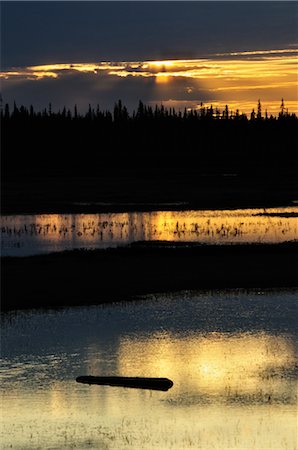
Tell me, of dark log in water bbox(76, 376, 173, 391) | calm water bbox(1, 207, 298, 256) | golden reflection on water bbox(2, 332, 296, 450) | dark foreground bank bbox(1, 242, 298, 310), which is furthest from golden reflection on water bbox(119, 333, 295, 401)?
calm water bbox(1, 207, 298, 256)

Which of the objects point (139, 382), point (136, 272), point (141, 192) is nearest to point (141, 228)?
point (136, 272)

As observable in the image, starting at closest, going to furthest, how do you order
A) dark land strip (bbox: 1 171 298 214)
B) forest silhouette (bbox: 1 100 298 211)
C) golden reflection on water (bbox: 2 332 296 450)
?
golden reflection on water (bbox: 2 332 296 450) → dark land strip (bbox: 1 171 298 214) → forest silhouette (bbox: 1 100 298 211)

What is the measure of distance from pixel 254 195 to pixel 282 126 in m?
111

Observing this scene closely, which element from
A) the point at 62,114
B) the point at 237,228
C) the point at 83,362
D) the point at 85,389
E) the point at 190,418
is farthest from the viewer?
the point at 62,114

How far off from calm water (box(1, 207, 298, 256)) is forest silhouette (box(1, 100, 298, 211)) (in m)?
19.9

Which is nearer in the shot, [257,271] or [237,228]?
[257,271]

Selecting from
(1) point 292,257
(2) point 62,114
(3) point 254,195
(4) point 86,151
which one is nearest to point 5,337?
(1) point 292,257

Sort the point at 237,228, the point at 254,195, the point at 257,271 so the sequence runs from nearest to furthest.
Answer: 1. the point at 257,271
2. the point at 237,228
3. the point at 254,195

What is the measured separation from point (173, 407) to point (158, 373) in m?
2.61

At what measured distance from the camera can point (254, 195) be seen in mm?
73375

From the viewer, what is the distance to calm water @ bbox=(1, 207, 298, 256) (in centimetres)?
4438

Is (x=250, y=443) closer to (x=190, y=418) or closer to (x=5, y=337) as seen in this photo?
(x=190, y=418)

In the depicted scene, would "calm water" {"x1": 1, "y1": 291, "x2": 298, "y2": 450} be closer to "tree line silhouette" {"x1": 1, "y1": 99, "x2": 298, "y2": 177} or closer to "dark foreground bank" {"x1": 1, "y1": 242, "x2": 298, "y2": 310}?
"dark foreground bank" {"x1": 1, "y1": 242, "x2": 298, "y2": 310}

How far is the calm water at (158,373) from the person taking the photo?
19281 mm
